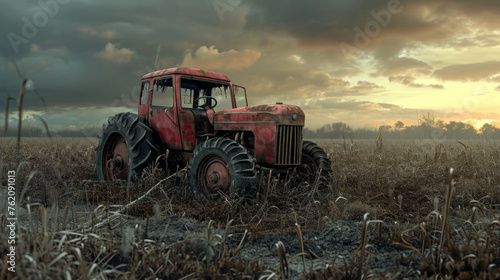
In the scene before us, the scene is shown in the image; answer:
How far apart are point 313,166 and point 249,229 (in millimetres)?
2938

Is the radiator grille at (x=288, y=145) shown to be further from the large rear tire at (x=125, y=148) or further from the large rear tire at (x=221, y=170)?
the large rear tire at (x=125, y=148)

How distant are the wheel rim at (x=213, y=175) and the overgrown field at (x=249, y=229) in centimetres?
32

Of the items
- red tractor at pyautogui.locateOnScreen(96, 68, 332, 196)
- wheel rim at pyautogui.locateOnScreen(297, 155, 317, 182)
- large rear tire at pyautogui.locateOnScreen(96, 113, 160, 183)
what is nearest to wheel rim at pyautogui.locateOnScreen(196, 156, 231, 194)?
red tractor at pyautogui.locateOnScreen(96, 68, 332, 196)

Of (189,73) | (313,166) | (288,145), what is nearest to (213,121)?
(189,73)

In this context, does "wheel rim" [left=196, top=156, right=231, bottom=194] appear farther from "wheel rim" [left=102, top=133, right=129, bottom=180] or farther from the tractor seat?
"wheel rim" [left=102, top=133, right=129, bottom=180]

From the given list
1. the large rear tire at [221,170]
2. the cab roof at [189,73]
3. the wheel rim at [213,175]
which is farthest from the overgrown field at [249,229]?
the cab roof at [189,73]

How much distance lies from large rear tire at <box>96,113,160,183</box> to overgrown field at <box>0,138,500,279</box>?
0.37 metres

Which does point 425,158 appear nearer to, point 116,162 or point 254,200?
point 254,200

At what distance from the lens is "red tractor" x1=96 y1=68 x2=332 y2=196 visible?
5.40 m

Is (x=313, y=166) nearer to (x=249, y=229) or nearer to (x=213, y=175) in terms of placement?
(x=213, y=175)

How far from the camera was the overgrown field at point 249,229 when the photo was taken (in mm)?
2557

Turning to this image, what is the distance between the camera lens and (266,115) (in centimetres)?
565

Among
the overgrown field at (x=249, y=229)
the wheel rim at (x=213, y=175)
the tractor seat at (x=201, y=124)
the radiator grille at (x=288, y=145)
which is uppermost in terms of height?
the tractor seat at (x=201, y=124)

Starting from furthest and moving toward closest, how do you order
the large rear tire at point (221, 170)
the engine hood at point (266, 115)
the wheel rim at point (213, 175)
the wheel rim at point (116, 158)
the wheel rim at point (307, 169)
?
the wheel rim at point (116, 158) < the wheel rim at point (307, 169) < the engine hood at point (266, 115) < the wheel rim at point (213, 175) < the large rear tire at point (221, 170)
